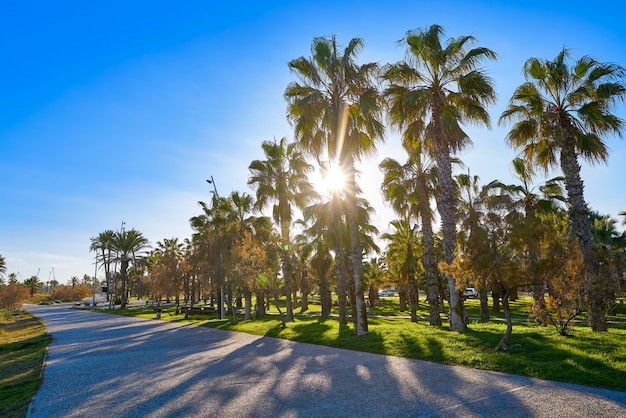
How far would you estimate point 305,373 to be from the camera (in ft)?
34.9

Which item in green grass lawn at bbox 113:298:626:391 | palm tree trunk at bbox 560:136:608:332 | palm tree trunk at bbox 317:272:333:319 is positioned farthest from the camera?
palm tree trunk at bbox 317:272:333:319

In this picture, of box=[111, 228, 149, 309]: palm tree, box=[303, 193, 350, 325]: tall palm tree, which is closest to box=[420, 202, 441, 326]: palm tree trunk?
box=[303, 193, 350, 325]: tall palm tree

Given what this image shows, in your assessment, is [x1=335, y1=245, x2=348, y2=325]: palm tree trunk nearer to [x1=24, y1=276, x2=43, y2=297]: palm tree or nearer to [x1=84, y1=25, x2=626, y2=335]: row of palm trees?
[x1=84, y1=25, x2=626, y2=335]: row of palm trees

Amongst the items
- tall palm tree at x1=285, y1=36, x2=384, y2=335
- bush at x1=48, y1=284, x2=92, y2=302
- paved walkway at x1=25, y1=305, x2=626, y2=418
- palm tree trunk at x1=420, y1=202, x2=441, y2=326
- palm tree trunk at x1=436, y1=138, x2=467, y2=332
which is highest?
tall palm tree at x1=285, y1=36, x2=384, y2=335

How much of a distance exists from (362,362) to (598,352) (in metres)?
6.32

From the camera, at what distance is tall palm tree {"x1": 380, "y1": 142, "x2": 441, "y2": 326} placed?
21411 mm

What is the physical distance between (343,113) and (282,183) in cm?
1010

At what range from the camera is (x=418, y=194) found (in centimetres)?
2231

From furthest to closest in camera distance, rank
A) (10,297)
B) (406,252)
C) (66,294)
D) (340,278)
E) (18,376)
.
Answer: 1. (66,294)
2. (10,297)
3. (406,252)
4. (340,278)
5. (18,376)

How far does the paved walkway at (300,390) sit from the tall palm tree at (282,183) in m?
14.1

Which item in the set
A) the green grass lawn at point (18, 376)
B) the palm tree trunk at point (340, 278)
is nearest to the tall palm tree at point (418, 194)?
the palm tree trunk at point (340, 278)

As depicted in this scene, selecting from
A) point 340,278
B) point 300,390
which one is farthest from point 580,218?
point 300,390

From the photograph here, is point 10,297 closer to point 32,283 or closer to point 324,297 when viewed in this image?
point 324,297

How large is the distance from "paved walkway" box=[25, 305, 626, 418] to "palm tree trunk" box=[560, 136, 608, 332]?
325 inches
